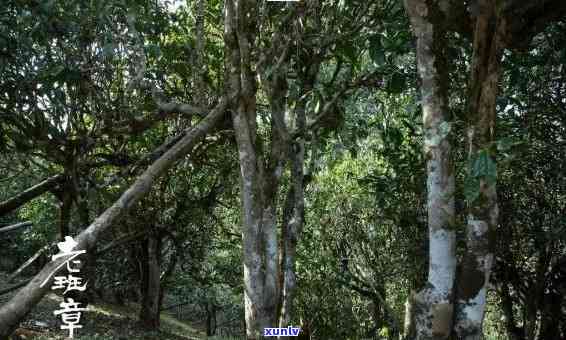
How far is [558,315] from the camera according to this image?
313 inches

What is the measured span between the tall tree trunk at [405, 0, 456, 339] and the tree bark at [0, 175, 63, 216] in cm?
506

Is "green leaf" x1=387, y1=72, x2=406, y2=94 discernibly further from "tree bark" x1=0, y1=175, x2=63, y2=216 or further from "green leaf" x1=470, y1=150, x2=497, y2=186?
"tree bark" x1=0, y1=175, x2=63, y2=216

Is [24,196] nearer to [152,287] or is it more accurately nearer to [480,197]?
[152,287]

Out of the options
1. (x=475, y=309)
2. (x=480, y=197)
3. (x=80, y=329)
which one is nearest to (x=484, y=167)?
(x=480, y=197)

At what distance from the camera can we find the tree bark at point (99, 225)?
3.43 metres

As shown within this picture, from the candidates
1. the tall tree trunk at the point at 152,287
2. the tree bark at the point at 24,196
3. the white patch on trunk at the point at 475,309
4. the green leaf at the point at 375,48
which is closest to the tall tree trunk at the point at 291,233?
the green leaf at the point at 375,48

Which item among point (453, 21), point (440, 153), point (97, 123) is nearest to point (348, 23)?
point (453, 21)

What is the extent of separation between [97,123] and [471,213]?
16.2ft

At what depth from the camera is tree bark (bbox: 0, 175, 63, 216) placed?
6605 mm

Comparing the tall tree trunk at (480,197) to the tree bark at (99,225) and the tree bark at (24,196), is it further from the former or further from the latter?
the tree bark at (24,196)

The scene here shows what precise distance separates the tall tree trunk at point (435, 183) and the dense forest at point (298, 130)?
0.01m

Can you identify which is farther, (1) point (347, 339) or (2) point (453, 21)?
(1) point (347, 339)

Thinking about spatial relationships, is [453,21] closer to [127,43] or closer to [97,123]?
[127,43]

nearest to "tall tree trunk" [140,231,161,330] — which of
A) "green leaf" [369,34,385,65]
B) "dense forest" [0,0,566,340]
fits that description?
"dense forest" [0,0,566,340]
